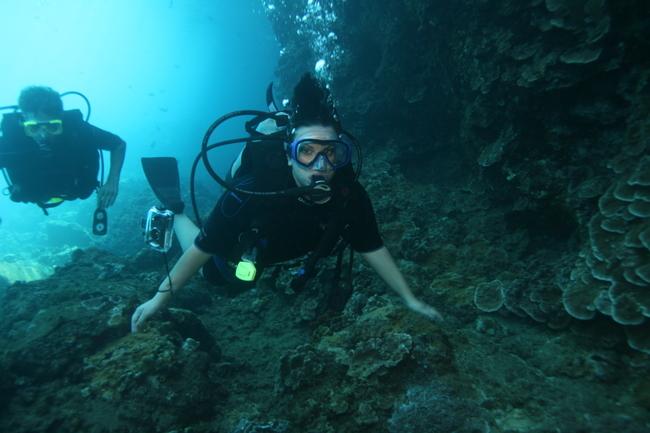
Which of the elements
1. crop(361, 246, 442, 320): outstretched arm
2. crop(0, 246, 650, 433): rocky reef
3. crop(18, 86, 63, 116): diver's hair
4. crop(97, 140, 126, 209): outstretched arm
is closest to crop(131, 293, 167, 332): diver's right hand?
crop(0, 246, 650, 433): rocky reef

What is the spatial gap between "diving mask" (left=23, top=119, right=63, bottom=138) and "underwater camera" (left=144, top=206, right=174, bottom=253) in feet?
11.1

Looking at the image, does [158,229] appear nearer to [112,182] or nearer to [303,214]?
[303,214]

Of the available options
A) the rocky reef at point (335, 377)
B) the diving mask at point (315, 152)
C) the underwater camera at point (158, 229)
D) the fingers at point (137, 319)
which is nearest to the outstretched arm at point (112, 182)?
the underwater camera at point (158, 229)

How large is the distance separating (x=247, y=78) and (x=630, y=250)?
6758 cm

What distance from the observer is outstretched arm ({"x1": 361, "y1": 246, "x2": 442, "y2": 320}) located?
10.3 feet

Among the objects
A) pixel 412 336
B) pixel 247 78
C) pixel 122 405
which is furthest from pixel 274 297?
pixel 247 78

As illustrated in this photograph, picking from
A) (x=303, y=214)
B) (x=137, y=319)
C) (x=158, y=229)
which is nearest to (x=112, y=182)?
(x=158, y=229)

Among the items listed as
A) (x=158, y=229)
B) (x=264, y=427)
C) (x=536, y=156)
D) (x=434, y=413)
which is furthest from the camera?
(x=536, y=156)

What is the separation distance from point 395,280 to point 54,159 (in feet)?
21.8

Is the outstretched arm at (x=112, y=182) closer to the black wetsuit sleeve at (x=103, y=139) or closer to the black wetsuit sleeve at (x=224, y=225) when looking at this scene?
the black wetsuit sleeve at (x=103, y=139)

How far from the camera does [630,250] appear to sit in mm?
3381

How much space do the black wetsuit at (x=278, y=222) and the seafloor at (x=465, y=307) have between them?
766 millimetres

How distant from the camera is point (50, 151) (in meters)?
6.02

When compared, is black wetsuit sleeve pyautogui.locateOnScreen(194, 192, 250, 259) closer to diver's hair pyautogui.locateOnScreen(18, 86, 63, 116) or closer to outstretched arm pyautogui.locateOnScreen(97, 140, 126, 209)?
outstretched arm pyautogui.locateOnScreen(97, 140, 126, 209)
